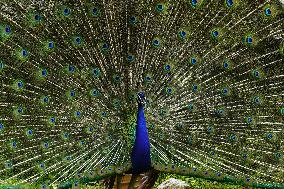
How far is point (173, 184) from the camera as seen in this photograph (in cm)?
583

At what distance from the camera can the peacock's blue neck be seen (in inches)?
184

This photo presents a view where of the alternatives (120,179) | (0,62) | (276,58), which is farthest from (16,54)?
(276,58)

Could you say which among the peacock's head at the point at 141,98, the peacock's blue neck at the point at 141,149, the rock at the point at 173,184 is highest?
the peacock's head at the point at 141,98

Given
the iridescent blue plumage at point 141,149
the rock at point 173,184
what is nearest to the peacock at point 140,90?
the iridescent blue plumage at point 141,149

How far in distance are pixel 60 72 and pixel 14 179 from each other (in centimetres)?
94

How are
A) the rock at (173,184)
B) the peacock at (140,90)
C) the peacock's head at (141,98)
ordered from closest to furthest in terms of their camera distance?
the peacock's head at (141,98)
the peacock at (140,90)
the rock at (173,184)

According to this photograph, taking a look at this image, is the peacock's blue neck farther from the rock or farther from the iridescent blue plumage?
the rock

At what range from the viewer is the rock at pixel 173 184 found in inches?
228

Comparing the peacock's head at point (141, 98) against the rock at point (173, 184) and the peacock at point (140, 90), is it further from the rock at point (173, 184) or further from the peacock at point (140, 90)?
the rock at point (173, 184)

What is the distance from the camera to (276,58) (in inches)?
191

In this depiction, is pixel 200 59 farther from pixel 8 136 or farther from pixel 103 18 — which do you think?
pixel 8 136

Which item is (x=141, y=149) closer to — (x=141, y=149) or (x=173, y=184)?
(x=141, y=149)

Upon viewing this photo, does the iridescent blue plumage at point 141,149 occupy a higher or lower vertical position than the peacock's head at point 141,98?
lower

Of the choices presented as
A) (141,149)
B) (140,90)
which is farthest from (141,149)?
(140,90)
